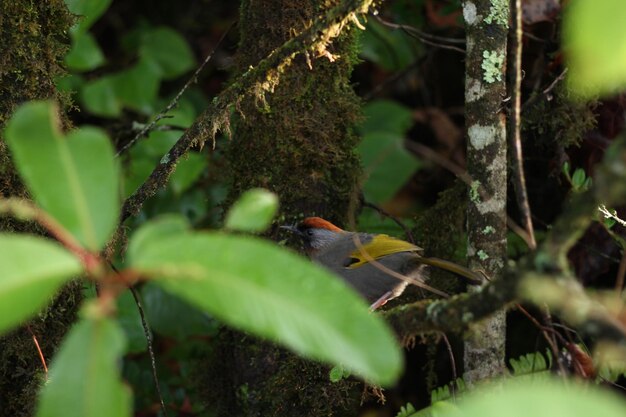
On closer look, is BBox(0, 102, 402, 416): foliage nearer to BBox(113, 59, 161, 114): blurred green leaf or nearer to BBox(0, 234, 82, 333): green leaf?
BBox(0, 234, 82, 333): green leaf

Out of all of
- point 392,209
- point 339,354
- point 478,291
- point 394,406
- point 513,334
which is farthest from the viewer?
point 392,209

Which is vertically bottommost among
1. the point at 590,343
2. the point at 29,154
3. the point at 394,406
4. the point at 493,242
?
the point at 394,406

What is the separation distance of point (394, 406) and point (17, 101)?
3.21 metres

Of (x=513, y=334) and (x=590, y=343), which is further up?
(x=590, y=343)

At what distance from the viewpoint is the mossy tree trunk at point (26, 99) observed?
2.79 m

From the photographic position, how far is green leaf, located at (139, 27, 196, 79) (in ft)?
17.7

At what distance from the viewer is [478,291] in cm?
171

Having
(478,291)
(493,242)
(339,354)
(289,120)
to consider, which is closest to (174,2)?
(289,120)

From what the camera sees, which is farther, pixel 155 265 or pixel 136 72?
pixel 136 72

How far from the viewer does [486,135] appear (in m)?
2.83

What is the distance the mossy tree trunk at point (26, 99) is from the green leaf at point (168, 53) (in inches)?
96.4

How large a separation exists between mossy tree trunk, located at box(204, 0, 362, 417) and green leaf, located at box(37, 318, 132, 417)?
1.99 m

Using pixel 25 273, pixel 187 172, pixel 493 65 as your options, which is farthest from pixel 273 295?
pixel 187 172

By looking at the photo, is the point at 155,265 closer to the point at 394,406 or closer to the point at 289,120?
the point at 289,120
